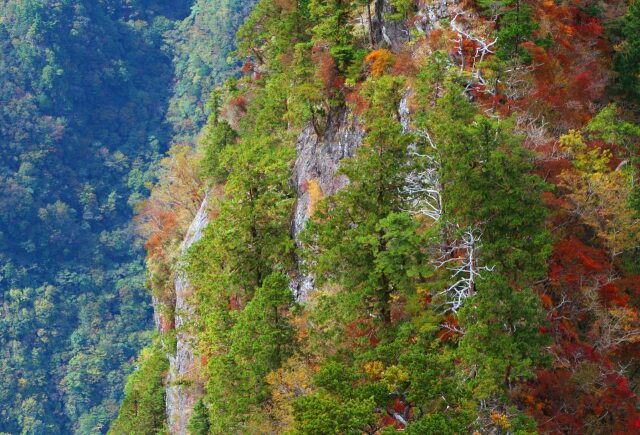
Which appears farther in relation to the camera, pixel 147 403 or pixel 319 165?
pixel 147 403

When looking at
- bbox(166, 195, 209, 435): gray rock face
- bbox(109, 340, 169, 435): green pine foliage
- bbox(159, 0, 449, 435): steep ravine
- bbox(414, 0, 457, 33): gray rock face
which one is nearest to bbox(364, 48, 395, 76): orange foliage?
bbox(159, 0, 449, 435): steep ravine

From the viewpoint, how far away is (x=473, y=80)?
34406mm

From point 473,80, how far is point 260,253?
11561 millimetres

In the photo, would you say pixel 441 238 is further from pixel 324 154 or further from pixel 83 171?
pixel 83 171

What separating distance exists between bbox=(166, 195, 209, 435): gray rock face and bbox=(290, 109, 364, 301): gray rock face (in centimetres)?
727

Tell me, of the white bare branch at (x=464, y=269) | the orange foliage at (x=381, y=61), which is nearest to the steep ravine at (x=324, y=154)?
the orange foliage at (x=381, y=61)

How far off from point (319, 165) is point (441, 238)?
15.7 m

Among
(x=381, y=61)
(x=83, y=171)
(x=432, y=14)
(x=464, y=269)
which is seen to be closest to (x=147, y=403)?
(x=381, y=61)

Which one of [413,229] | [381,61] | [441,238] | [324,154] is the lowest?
[324,154]

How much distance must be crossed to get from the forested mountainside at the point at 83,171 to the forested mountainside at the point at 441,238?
272ft

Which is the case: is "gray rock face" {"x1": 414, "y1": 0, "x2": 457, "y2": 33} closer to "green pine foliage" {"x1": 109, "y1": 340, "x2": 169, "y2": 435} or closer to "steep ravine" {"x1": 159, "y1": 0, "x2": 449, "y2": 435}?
"steep ravine" {"x1": 159, "y1": 0, "x2": 449, "y2": 435}

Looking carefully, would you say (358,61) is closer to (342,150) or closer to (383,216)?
(342,150)

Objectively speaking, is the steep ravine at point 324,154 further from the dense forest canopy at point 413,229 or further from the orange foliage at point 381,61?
the orange foliage at point 381,61

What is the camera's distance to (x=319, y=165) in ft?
140
